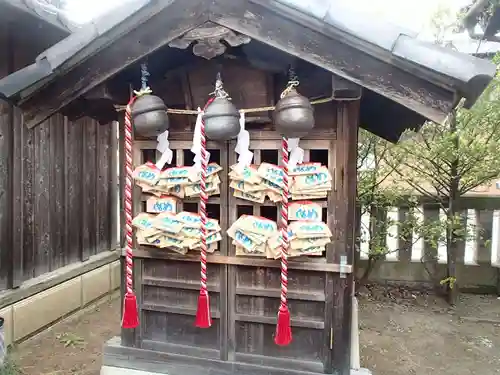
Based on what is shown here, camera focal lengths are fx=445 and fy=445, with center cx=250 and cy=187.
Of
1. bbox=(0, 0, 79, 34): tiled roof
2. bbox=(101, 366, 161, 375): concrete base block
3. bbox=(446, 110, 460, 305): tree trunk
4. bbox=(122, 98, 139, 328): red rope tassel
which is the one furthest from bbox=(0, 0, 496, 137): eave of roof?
bbox=(446, 110, 460, 305): tree trunk

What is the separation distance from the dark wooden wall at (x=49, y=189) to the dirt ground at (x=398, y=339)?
0.97m

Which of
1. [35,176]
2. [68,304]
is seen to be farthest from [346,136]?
[68,304]

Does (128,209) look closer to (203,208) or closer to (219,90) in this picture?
(203,208)

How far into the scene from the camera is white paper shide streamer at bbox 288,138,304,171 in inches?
139

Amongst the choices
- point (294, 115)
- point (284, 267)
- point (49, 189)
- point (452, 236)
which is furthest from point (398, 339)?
point (49, 189)

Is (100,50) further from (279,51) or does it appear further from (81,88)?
(279,51)

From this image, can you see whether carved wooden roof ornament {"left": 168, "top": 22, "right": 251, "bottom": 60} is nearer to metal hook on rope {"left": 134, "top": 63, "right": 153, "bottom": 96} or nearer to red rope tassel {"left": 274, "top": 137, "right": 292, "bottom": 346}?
metal hook on rope {"left": 134, "top": 63, "right": 153, "bottom": 96}

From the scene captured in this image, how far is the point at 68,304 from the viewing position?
6.91 meters

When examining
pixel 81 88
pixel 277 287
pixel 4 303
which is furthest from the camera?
pixel 4 303

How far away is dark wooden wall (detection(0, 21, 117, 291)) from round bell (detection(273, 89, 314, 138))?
4091 mm

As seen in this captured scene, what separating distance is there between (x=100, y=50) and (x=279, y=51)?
1.32 m

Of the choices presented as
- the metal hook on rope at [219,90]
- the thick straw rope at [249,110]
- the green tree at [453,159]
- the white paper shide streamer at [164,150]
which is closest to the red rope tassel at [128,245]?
the white paper shide streamer at [164,150]

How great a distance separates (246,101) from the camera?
3672 mm

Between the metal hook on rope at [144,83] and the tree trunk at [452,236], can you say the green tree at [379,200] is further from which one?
the metal hook on rope at [144,83]
